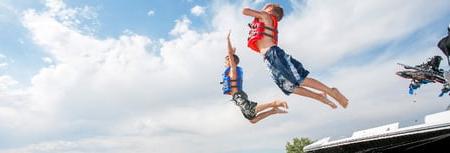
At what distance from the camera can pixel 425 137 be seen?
380 centimetres

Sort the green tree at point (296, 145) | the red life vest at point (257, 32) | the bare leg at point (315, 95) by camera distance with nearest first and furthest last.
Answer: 1. the red life vest at point (257, 32)
2. the bare leg at point (315, 95)
3. the green tree at point (296, 145)

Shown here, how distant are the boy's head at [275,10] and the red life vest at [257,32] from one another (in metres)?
0.07

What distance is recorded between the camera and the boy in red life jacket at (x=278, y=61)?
6.95 meters

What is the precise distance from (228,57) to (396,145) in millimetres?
4698

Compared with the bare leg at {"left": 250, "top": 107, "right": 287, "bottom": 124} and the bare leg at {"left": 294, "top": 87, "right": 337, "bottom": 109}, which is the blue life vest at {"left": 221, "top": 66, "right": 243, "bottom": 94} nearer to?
the bare leg at {"left": 250, "top": 107, "right": 287, "bottom": 124}

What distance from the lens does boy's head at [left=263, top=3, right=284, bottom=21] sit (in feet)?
23.7

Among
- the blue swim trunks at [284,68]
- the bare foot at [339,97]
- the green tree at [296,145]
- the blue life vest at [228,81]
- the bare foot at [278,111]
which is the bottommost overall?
the bare foot at [339,97]

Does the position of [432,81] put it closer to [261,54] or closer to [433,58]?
[433,58]

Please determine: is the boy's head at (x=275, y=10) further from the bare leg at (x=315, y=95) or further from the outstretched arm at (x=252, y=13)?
the bare leg at (x=315, y=95)

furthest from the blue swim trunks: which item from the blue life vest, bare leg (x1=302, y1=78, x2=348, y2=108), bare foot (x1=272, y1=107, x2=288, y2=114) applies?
the blue life vest

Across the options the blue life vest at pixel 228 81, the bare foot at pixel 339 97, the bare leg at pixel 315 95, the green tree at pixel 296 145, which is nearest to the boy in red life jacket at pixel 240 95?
the blue life vest at pixel 228 81

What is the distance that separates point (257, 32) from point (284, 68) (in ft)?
2.19

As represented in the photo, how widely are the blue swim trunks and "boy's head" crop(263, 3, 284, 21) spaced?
55cm

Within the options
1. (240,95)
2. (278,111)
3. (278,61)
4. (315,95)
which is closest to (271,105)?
(278,111)
